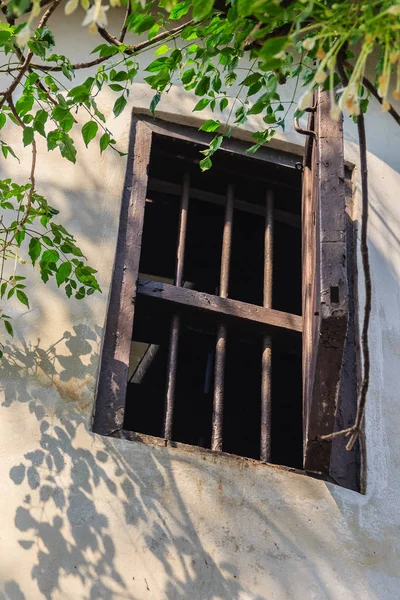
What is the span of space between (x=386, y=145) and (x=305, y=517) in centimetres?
224

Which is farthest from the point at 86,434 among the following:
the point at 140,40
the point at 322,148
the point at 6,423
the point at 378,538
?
the point at 140,40

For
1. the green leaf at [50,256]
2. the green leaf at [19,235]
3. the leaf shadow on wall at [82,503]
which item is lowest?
the leaf shadow on wall at [82,503]

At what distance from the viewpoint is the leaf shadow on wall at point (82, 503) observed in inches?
122

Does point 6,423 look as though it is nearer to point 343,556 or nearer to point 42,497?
point 42,497

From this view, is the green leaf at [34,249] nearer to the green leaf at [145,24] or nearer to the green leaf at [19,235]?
the green leaf at [19,235]

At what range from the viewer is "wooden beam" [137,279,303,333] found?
4023mm

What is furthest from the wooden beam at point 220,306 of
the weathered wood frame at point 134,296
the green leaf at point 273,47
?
the green leaf at point 273,47

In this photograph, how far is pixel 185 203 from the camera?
175 inches

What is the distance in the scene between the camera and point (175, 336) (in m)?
3.96

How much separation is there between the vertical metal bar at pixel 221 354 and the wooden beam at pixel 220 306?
2.5 inches

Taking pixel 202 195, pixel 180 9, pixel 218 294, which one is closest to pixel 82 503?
pixel 180 9

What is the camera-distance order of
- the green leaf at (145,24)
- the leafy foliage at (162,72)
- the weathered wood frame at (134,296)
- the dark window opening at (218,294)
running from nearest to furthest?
the leafy foliage at (162,72) < the green leaf at (145,24) < the weathered wood frame at (134,296) < the dark window opening at (218,294)

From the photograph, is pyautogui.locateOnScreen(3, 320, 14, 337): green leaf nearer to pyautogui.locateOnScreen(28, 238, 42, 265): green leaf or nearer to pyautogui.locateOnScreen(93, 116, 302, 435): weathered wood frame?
pyautogui.locateOnScreen(28, 238, 42, 265): green leaf

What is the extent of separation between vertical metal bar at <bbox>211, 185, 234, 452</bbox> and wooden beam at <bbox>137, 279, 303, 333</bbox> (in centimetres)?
6
